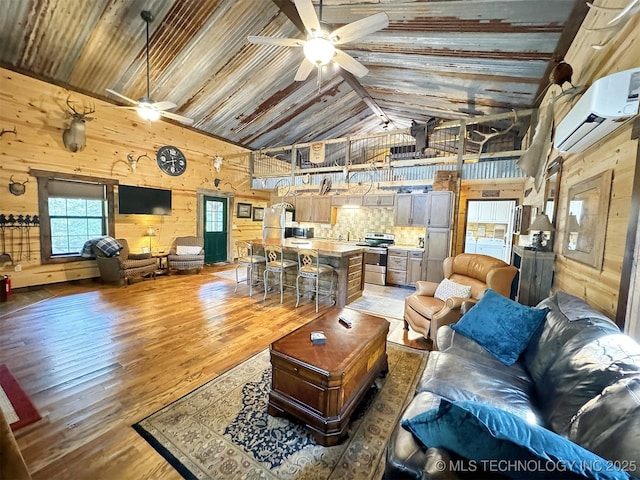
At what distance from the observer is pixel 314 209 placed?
24.2 feet

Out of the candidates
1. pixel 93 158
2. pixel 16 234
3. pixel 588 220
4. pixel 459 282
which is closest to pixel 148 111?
pixel 93 158

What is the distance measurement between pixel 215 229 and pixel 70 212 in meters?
A: 3.05

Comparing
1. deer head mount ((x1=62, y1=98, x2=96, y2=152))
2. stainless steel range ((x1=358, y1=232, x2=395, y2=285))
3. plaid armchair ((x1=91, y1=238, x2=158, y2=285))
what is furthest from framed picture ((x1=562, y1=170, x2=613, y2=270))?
deer head mount ((x1=62, y1=98, x2=96, y2=152))

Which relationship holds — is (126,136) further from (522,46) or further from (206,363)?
(522,46)

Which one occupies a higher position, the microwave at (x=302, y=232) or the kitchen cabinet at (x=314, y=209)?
the kitchen cabinet at (x=314, y=209)

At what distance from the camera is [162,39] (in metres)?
4.16

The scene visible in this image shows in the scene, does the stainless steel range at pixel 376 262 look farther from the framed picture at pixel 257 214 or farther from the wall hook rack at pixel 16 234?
the wall hook rack at pixel 16 234

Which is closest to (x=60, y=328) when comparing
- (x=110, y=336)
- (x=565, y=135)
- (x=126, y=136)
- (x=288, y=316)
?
(x=110, y=336)

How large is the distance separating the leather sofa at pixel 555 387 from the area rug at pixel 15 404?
2.38 metres

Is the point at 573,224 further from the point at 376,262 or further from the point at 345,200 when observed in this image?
the point at 345,200

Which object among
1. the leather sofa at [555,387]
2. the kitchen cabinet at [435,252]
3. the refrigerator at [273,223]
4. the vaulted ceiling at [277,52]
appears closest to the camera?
the leather sofa at [555,387]

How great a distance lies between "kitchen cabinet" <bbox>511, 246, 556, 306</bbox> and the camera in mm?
2561

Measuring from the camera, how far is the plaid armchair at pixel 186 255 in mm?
6051

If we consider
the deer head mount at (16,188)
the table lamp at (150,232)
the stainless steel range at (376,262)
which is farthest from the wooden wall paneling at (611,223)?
the deer head mount at (16,188)
